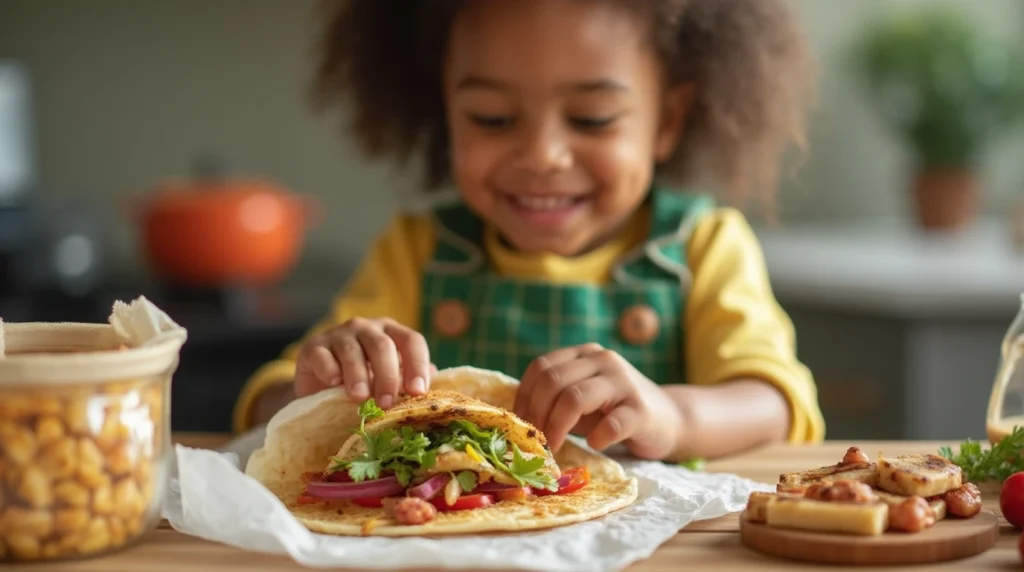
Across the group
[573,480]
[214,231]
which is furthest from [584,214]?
[214,231]

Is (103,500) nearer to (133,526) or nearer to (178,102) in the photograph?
(133,526)

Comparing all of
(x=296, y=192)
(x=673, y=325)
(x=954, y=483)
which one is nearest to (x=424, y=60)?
(x=673, y=325)

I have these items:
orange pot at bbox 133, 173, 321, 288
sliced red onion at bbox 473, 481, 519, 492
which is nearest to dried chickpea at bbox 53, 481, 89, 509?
sliced red onion at bbox 473, 481, 519, 492

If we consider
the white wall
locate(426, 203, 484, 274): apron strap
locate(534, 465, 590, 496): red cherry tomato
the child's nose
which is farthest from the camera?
the white wall

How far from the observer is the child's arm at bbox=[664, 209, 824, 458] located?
4.41 ft

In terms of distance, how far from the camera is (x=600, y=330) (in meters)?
1.67

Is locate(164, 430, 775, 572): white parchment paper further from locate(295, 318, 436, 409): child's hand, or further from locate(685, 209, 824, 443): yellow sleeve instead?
locate(685, 209, 824, 443): yellow sleeve

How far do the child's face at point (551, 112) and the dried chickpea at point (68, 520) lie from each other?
0.76 m

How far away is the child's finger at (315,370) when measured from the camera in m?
1.21

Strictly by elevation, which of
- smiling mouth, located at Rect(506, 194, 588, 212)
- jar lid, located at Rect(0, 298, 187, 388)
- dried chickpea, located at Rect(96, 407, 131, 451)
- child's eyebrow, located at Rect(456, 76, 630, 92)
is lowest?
dried chickpea, located at Rect(96, 407, 131, 451)

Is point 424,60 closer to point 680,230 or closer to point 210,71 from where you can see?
Result: point 680,230

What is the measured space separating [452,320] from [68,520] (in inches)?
34.3

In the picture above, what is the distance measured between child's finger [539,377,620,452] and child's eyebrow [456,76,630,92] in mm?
454

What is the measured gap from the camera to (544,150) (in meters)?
1.48
